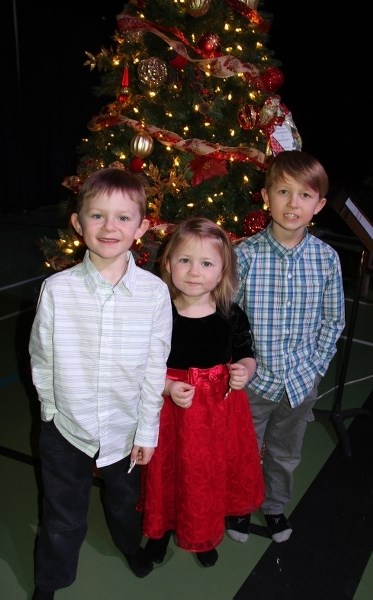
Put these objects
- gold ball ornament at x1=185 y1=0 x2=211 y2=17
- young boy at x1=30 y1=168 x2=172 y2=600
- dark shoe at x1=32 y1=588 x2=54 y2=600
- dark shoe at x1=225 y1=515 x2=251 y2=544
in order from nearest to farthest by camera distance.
A: 1. young boy at x1=30 y1=168 x2=172 y2=600
2. dark shoe at x1=32 y1=588 x2=54 y2=600
3. dark shoe at x1=225 y1=515 x2=251 y2=544
4. gold ball ornament at x1=185 y1=0 x2=211 y2=17

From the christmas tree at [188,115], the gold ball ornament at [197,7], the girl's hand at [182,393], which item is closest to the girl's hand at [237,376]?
the girl's hand at [182,393]

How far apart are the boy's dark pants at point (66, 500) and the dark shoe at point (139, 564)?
0.22 meters

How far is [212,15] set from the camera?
2.75m

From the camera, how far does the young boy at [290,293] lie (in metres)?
1.98

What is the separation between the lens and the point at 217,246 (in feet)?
6.17

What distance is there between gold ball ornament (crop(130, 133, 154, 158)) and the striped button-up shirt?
3.55 ft

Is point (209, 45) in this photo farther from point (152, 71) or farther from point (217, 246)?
point (217, 246)

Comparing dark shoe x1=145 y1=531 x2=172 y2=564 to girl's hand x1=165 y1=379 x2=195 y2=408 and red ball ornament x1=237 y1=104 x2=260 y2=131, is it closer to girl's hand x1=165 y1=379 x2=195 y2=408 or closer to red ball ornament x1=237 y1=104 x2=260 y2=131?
girl's hand x1=165 y1=379 x2=195 y2=408

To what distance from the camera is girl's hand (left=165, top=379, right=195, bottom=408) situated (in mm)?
1819

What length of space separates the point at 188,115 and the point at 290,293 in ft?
4.26

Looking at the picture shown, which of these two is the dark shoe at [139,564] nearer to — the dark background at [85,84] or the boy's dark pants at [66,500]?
the boy's dark pants at [66,500]

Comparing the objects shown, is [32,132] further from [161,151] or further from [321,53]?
[161,151]

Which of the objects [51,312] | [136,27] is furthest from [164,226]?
[51,312]

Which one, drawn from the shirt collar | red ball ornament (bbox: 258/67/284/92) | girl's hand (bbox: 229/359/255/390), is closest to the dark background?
red ball ornament (bbox: 258/67/284/92)
